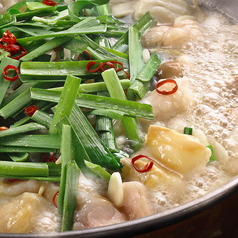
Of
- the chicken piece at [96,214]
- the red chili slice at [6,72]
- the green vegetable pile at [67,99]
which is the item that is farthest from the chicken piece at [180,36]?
the chicken piece at [96,214]

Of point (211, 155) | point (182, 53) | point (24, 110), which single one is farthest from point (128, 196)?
point (182, 53)

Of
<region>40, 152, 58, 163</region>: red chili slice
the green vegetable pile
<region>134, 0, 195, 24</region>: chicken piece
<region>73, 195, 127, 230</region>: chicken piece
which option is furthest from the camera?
<region>134, 0, 195, 24</region>: chicken piece

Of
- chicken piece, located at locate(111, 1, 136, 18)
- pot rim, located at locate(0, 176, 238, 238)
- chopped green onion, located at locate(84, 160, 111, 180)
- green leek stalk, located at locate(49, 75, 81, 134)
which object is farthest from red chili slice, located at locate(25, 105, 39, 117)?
chicken piece, located at locate(111, 1, 136, 18)

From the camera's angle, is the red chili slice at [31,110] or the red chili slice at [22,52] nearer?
the red chili slice at [31,110]

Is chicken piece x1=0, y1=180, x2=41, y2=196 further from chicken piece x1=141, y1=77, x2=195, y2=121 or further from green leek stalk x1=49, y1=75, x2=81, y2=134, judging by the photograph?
chicken piece x1=141, y1=77, x2=195, y2=121

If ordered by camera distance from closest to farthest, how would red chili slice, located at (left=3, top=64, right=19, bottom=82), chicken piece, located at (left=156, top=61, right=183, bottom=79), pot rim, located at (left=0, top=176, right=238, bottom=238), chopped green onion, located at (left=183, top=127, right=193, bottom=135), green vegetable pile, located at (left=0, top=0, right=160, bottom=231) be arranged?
pot rim, located at (left=0, top=176, right=238, bottom=238) < green vegetable pile, located at (left=0, top=0, right=160, bottom=231) < chopped green onion, located at (left=183, top=127, right=193, bottom=135) < red chili slice, located at (left=3, top=64, right=19, bottom=82) < chicken piece, located at (left=156, top=61, right=183, bottom=79)

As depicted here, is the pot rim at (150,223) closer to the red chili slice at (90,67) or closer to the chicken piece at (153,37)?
the red chili slice at (90,67)
